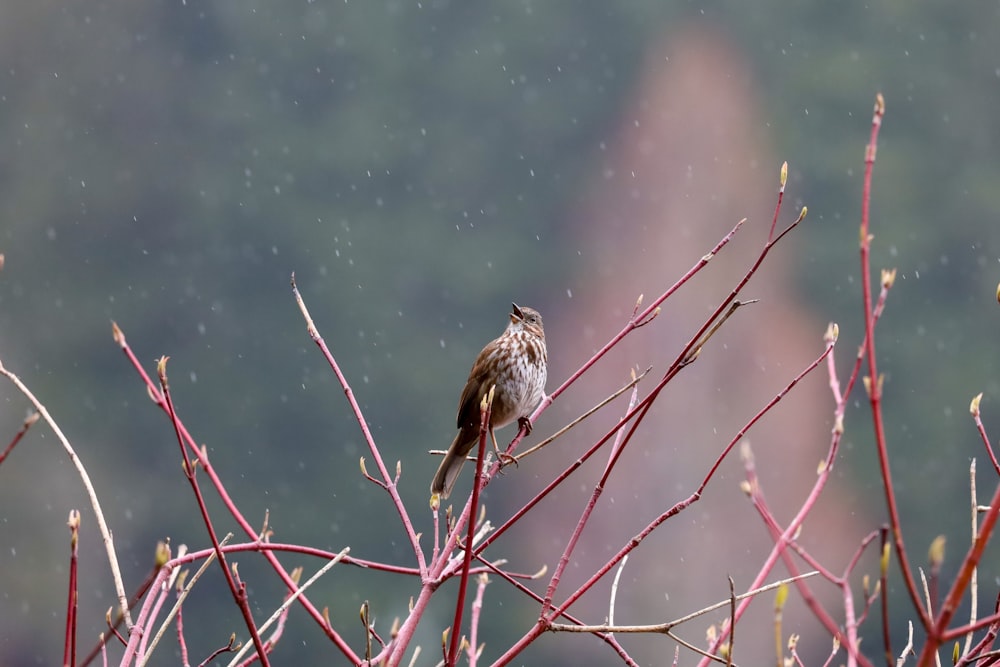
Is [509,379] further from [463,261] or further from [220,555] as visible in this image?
[463,261]

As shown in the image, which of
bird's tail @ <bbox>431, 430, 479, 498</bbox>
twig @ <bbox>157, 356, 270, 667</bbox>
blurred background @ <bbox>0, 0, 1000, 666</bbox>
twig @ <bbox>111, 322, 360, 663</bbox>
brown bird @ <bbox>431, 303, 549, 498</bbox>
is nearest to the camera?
twig @ <bbox>157, 356, 270, 667</bbox>

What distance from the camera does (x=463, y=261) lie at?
21453 mm

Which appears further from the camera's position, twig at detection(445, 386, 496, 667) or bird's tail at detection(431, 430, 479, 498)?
bird's tail at detection(431, 430, 479, 498)

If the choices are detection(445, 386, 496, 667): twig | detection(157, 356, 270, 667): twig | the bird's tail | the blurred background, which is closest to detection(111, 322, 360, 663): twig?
detection(157, 356, 270, 667): twig

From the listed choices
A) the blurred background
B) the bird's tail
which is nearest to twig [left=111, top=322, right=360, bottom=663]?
the bird's tail

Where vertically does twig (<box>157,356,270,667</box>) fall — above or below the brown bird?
below

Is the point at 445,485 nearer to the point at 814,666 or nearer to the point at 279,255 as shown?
the point at 814,666

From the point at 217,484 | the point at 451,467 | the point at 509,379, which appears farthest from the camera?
the point at 509,379

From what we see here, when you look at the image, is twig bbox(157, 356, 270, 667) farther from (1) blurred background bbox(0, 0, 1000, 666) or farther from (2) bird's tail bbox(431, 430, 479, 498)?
(1) blurred background bbox(0, 0, 1000, 666)

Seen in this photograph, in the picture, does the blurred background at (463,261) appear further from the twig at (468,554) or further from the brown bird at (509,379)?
the twig at (468,554)

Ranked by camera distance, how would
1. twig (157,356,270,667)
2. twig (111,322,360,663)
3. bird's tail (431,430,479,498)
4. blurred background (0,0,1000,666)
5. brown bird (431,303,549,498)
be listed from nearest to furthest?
twig (157,356,270,667)
twig (111,322,360,663)
bird's tail (431,430,479,498)
brown bird (431,303,549,498)
blurred background (0,0,1000,666)

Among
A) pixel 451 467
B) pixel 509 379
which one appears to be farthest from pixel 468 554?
pixel 509 379

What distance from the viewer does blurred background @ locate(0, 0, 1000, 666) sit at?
1911cm

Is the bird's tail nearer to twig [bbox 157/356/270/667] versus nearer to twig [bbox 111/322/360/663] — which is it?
twig [bbox 111/322/360/663]
